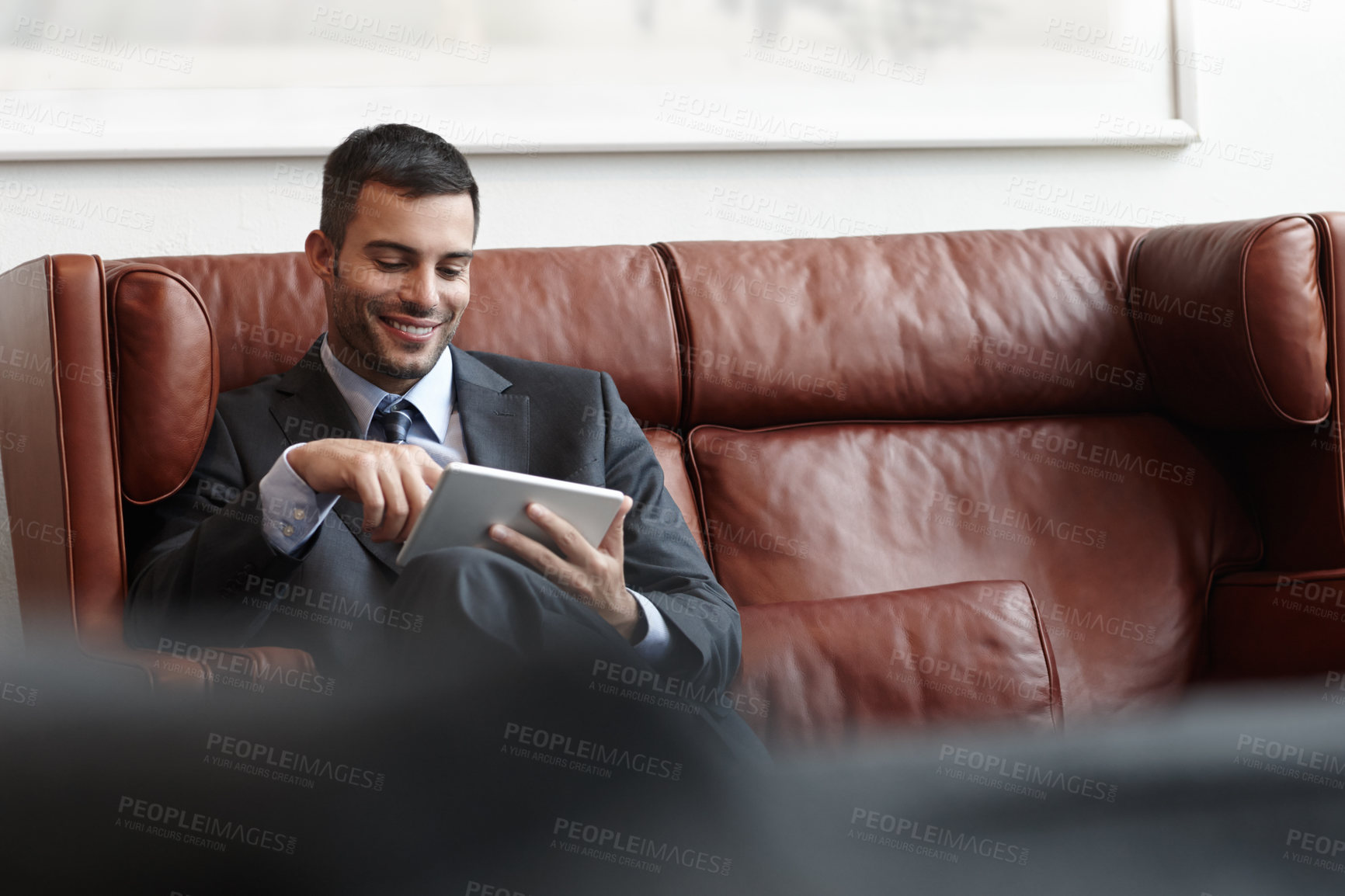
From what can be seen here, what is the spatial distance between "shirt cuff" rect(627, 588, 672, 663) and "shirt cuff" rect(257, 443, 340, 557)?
1.08ft

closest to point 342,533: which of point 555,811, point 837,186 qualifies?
point 555,811

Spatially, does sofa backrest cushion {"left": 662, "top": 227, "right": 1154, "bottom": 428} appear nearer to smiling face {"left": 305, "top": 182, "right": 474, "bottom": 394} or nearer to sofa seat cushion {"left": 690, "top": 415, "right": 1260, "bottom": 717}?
sofa seat cushion {"left": 690, "top": 415, "right": 1260, "bottom": 717}

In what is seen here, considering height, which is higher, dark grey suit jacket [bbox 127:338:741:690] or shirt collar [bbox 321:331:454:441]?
shirt collar [bbox 321:331:454:441]

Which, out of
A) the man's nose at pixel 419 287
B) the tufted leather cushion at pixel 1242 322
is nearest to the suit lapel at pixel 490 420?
the man's nose at pixel 419 287

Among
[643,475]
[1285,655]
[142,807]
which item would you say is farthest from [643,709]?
[1285,655]

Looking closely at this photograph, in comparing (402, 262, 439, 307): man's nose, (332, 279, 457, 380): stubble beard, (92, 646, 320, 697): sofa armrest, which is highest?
(402, 262, 439, 307): man's nose

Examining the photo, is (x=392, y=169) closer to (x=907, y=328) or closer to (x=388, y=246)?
(x=388, y=246)

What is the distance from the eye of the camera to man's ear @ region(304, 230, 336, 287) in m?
1.39

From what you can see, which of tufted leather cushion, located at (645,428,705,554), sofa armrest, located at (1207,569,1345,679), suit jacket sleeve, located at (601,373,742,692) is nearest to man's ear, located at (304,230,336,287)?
suit jacket sleeve, located at (601,373,742,692)

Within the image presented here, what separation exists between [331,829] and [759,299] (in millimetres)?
1126

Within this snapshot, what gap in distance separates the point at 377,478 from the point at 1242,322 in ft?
3.99

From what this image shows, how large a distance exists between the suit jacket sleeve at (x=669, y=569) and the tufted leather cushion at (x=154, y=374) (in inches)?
19.5

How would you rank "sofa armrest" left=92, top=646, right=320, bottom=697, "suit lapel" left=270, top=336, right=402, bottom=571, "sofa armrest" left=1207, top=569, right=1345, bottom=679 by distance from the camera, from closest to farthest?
"sofa armrest" left=92, top=646, right=320, bottom=697, "suit lapel" left=270, top=336, right=402, bottom=571, "sofa armrest" left=1207, top=569, right=1345, bottom=679

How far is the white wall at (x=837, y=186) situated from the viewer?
1800 mm
